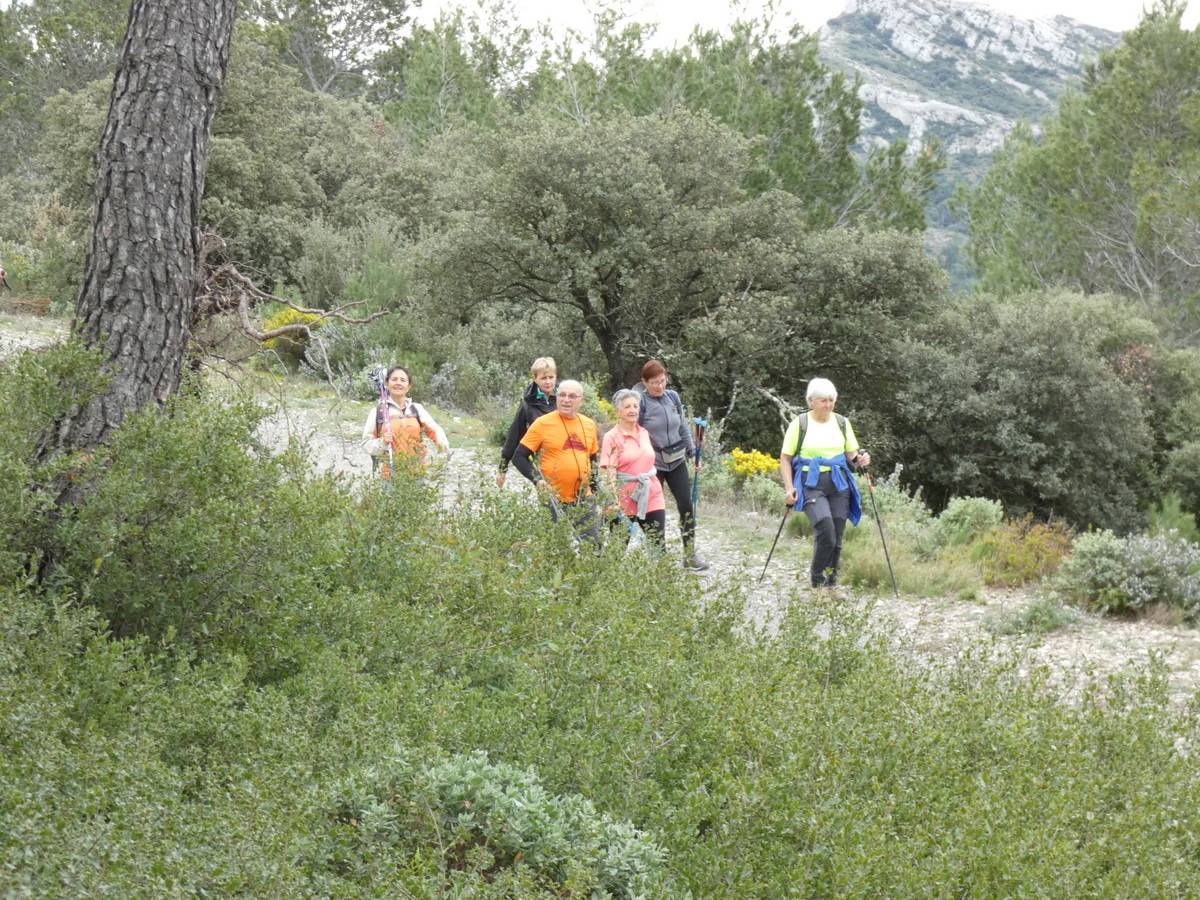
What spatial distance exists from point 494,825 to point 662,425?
4996 millimetres

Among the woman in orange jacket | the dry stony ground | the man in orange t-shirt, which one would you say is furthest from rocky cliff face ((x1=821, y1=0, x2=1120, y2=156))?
the woman in orange jacket

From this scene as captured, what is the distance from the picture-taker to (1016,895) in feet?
9.98

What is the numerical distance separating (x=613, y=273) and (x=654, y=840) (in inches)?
630

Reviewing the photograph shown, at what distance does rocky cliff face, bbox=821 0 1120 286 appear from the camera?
12062cm

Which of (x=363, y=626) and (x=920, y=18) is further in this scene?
(x=920, y=18)

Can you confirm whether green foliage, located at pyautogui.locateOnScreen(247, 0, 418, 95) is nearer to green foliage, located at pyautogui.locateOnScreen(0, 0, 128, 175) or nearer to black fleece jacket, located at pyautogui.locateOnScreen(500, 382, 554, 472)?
green foliage, located at pyautogui.locateOnScreen(0, 0, 128, 175)

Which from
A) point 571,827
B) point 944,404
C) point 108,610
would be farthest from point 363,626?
point 944,404

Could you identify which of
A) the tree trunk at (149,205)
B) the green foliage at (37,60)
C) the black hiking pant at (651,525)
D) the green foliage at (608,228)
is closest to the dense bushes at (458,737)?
the tree trunk at (149,205)

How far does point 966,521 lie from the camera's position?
11.2 m

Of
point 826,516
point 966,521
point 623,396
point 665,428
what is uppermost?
point 623,396

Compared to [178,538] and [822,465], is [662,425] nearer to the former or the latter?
[822,465]

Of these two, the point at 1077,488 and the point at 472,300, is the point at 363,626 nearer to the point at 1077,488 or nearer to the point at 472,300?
the point at 472,300

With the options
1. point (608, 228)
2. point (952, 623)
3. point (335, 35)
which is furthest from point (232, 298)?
point (335, 35)

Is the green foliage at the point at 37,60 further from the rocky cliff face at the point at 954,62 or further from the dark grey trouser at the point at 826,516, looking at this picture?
the rocky cliff face at the point at 954,62
